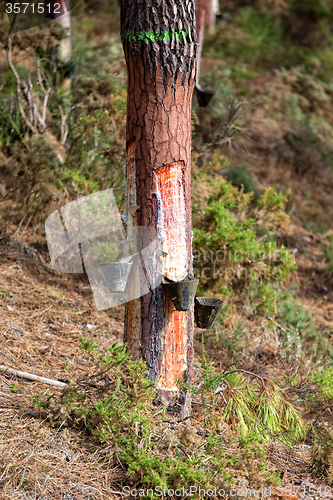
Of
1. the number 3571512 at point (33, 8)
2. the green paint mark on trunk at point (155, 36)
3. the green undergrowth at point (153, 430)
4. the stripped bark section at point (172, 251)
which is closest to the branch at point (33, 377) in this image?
the green undergrowth at point (153, 430)

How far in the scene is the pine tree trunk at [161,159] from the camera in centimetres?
232

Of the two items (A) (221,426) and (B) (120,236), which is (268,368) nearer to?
(A) (221,426)

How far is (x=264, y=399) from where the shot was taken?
2.88 m

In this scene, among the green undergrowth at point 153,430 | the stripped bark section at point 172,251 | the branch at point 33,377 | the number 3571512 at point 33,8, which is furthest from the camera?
the number 3571512 at point 33,8

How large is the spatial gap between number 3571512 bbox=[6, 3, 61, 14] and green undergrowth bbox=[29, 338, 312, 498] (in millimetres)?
4218

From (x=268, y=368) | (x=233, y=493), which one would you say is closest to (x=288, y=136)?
(x=268, y=368)

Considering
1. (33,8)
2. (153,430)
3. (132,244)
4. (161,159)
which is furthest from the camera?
(33,8)

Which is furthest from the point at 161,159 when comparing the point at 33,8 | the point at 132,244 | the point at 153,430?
the point at 33,8

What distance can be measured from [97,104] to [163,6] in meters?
2.29

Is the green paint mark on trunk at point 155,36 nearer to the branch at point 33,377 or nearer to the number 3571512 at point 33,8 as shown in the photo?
the branch at point 33,377

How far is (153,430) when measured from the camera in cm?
226

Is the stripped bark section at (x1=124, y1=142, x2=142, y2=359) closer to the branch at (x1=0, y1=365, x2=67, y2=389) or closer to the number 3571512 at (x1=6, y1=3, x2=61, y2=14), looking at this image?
the branch at (x1=0, y1=365, x2=67, y2=389)

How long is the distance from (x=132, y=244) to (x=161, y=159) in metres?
0.53

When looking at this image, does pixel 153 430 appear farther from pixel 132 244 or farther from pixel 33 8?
pixel 33 8
